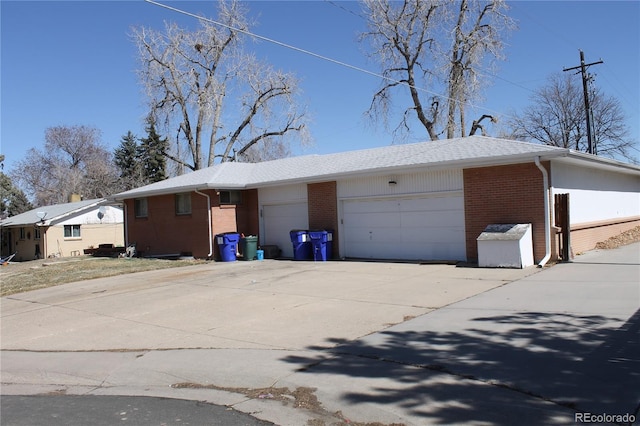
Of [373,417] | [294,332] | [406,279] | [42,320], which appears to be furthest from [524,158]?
[42,320]

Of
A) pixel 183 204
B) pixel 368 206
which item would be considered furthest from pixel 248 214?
pixel 368 206

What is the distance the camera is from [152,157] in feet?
175

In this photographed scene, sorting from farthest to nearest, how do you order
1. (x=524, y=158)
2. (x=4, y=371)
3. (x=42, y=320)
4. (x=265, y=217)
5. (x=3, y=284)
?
(x=265, y=217) → (x=3, y=284) → (x=524, y=158) → (x=42, y=320) → (x=4, y=371)

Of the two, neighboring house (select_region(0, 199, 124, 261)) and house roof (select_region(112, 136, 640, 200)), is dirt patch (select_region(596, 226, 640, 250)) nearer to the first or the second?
house roof (select_region(112, 136, 640, 200))

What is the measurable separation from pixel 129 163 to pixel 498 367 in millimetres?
54251

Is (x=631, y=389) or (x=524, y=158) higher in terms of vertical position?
(x=524, y=158)

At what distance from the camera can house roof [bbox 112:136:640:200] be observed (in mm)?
14359

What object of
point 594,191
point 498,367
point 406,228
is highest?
point 594,191

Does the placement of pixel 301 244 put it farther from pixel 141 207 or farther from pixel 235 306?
pixel 141 207

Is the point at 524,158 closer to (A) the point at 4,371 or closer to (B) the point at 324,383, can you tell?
(B) the point at 324,383

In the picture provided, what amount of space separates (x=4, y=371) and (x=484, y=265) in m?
11.4

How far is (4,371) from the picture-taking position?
22.7 ft

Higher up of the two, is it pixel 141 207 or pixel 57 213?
pixel 57 213

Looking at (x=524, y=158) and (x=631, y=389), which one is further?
(x=524, y=158)
